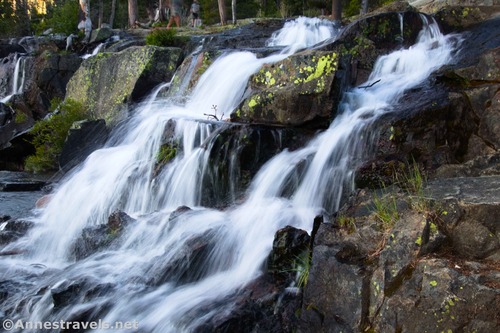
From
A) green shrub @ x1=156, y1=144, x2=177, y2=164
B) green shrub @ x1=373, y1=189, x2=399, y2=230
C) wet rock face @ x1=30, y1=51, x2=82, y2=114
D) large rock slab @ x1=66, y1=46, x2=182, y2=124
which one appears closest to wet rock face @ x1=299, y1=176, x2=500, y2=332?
green shrub @ x1=373, y1=189, x2=399, y2=230

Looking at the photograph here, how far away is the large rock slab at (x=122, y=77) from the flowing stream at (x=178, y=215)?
6.75 feet

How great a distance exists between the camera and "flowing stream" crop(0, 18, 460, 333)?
18.7 feet

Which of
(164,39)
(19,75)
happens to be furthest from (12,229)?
(19,75)

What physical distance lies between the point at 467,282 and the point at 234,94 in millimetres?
8400

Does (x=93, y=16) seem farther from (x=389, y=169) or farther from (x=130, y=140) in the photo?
(x=389, y=169)

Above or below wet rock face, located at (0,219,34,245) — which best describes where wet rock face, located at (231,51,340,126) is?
above

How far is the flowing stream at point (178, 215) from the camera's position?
224 inches

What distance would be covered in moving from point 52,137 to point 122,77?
2.65 meters

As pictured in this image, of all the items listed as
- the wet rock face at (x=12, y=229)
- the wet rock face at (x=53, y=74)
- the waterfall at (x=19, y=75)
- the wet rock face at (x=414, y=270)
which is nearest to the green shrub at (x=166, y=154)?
the wet rock face at (x=12, y=229)

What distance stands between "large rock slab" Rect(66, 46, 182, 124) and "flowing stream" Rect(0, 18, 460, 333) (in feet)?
6.75

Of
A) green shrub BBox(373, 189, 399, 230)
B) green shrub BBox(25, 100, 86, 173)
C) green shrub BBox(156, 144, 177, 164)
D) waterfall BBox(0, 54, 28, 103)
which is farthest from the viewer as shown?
waterfall BBox(0, 54, 28, 103)

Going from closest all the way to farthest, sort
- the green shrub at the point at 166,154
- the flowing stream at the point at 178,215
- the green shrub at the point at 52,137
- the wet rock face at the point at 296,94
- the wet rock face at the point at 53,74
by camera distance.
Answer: the flowing stream at the point at 178,215, the wet rock face at the point at 296,94, the green shrub at the point at 166,154, the green shrub at the point at 52,137, the wet rock face at the point at 53,74

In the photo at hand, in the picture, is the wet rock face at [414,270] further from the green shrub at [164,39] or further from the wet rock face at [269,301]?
the green shrub at [164,39]

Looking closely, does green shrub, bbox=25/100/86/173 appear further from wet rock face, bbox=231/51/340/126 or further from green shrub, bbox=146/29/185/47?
wet rock face, bbox=231/51/340/126
